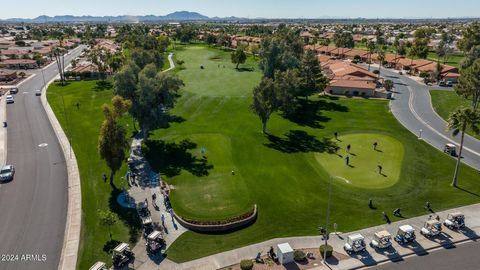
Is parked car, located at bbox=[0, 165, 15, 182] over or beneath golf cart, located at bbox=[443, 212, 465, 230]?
over

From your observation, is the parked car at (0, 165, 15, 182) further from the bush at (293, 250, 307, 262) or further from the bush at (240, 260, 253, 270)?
the bush at (293, 250, 307, 262)

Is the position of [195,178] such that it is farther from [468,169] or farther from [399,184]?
[468,169]

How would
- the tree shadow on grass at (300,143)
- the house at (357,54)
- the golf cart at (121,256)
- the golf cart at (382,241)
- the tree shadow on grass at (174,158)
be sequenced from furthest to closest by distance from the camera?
the house at (357,54)
the tree shadow on grass at (300,143)
the tree shadow on grass at (174,158)
the golf cart at (382,241)
the golf cart at (121,256)

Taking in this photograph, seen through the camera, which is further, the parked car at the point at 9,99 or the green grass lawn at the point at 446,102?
the parked car at the point at 9,99

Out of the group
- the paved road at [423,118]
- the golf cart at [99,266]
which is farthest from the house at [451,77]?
the golf cart at [99,266]

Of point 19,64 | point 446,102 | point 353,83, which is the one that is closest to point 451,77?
point 446,102

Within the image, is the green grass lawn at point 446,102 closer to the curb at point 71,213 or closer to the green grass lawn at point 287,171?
the green grass lawn at point 287,171

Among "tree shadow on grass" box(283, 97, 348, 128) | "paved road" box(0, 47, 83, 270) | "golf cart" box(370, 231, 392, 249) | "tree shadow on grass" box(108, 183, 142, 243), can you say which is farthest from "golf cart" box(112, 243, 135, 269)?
"tree shadow on grass" box(283, 97, 348, 128)
